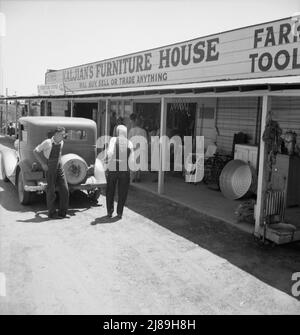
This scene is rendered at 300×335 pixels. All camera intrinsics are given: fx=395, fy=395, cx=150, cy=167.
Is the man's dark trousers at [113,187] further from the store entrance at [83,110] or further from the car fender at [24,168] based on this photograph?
the store entrance at [83,110]

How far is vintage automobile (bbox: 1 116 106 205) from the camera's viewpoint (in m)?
8.05

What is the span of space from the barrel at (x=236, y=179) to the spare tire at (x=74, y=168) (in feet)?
12.3

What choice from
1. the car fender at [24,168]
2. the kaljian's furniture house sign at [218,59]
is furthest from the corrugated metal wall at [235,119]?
the car fender at [24,168]

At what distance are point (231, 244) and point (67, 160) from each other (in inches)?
143

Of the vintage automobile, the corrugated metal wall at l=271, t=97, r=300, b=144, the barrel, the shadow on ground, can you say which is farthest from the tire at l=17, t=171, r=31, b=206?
the corrugated metal wall at l=271, t=97, r=300, b=144

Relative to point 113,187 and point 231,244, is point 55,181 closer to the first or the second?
point 113,187

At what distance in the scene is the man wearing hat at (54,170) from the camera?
7.47 meters

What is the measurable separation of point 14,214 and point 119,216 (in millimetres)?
2042

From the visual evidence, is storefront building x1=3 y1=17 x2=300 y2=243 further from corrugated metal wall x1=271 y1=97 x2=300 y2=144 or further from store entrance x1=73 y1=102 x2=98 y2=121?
store entrance x1=73 y1=102 x2=98 y2=121

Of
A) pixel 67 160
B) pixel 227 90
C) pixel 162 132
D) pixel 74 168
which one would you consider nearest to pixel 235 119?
pixel 162 132

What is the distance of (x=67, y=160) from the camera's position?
26.1 feet

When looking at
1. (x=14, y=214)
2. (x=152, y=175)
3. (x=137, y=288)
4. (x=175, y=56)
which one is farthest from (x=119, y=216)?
→ (x=175, y=56)

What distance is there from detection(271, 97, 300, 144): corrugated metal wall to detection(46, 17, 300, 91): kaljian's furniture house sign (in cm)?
65
